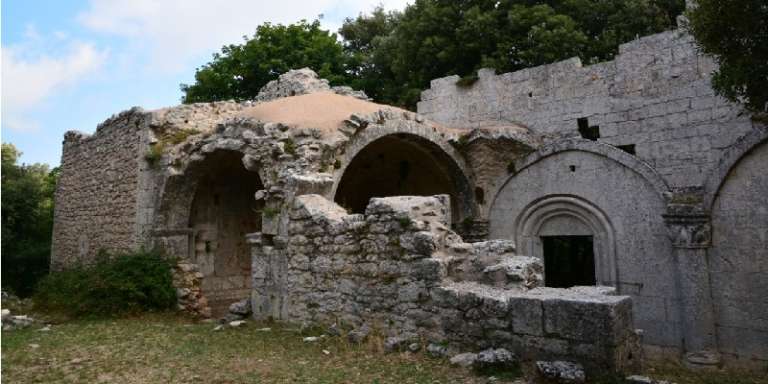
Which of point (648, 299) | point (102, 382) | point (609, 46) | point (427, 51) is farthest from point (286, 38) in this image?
point (102, 382)

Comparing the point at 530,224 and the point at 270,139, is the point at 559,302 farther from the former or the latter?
the point at 530,224

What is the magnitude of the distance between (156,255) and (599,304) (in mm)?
7788

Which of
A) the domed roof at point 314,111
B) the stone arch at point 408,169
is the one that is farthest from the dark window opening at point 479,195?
the domed roof at point 314,111

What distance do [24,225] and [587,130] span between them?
58.8ft

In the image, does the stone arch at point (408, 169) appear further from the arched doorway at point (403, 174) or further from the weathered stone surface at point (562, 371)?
the weathered stone surface at point (562, 371)

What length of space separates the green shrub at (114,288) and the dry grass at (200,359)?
1.06m

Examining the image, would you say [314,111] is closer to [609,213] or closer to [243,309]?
[243,309]

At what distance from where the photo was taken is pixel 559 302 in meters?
Answer: 4.07

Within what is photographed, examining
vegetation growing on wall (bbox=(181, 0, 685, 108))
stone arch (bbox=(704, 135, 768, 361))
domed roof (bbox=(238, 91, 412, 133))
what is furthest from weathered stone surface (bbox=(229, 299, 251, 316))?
stone arch (bbox=(704, 135, 768, 361))

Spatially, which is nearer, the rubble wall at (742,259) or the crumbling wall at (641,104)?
the rubble wall at (742,259)

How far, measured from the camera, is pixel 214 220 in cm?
1058

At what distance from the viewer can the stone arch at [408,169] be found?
354 inches

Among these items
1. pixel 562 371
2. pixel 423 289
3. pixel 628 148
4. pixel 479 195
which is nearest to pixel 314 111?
pixel 479 195

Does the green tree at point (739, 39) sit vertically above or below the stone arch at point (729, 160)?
above
